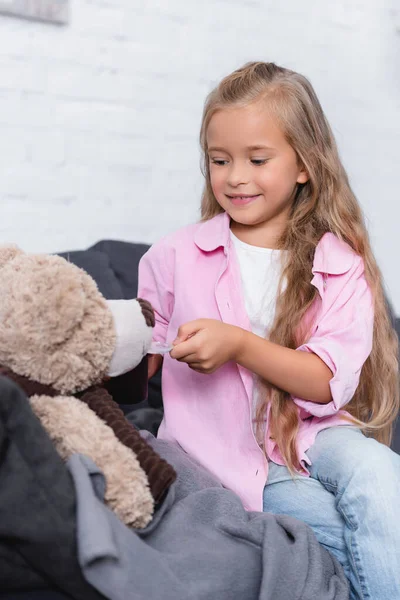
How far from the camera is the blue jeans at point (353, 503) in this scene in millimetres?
1099

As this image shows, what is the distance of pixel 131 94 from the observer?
2100 mm

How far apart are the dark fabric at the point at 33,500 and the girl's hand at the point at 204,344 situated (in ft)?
1.03

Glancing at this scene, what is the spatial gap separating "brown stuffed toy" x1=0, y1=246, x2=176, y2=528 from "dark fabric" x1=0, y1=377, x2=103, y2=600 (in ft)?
0.18

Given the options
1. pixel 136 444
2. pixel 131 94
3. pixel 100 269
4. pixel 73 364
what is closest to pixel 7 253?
pixel 73 364

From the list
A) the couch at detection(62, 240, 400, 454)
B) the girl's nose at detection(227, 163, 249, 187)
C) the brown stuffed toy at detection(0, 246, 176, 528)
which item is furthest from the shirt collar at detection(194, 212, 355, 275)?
the brown stuffed toy at detection(0, 246, 176, 528)

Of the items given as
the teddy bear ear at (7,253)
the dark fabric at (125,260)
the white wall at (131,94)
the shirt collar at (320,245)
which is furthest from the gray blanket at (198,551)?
the white wall at (131,94)

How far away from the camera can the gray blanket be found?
84cm

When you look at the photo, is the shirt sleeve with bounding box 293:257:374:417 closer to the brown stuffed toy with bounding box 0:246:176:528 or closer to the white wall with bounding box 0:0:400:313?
the brown stuffed toy with bounding box 0:246:176:528

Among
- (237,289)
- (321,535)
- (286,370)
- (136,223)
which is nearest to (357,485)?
(321,535)

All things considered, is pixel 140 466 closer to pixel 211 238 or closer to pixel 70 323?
pixel 70 323

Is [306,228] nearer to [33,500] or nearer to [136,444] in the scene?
[136,444]

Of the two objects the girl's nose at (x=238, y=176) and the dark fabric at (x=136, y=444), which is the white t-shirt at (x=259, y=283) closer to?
the girl's nose at (x=238, y=176)

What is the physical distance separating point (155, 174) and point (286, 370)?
1.08 metres

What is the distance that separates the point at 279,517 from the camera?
3.71 feet
